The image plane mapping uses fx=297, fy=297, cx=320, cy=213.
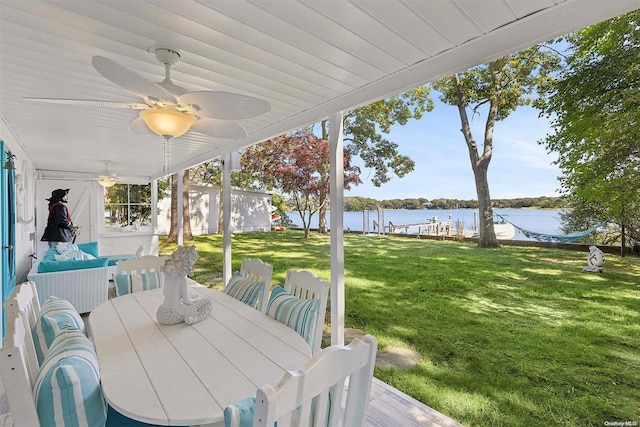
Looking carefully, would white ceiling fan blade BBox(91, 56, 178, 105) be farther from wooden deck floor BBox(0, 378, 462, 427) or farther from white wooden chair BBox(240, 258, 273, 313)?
wooden deck floor BBox(0, 378, 462, 427)

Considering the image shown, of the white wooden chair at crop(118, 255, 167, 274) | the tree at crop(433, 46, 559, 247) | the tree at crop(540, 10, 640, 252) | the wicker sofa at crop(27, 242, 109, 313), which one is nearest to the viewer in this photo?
the white wooden chair at crop(118, 255, 167, 274)

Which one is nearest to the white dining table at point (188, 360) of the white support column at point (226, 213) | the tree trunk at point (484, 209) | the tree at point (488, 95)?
the white support column at point (226, 213)

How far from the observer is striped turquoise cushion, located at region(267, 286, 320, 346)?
1.62 m

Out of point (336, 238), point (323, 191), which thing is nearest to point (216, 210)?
point (323, 191)

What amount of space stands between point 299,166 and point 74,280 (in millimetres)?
6010

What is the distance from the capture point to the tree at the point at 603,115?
3.20 meters

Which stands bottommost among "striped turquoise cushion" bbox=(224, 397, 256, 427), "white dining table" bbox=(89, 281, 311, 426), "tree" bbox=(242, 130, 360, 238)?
"white dining table" bbox=(89, 281, 311, 426)

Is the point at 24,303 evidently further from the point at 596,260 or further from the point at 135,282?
the point at 596,260

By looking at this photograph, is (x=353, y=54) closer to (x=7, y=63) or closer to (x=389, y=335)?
(x=7, y=63)

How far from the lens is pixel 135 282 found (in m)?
2.54

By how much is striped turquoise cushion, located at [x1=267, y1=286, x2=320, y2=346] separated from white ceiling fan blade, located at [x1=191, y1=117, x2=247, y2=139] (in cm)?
116

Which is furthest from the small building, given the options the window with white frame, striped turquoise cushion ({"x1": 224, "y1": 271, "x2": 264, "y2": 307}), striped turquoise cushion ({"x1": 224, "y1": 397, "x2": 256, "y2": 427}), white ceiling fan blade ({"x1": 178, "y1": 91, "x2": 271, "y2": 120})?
striped turquoise cushion ({"x1": 224, "y1": 397, "x2": 256, "y2": 427})

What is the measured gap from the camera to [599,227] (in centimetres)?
443

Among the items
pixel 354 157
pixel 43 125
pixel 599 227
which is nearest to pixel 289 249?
pixel 354 157
